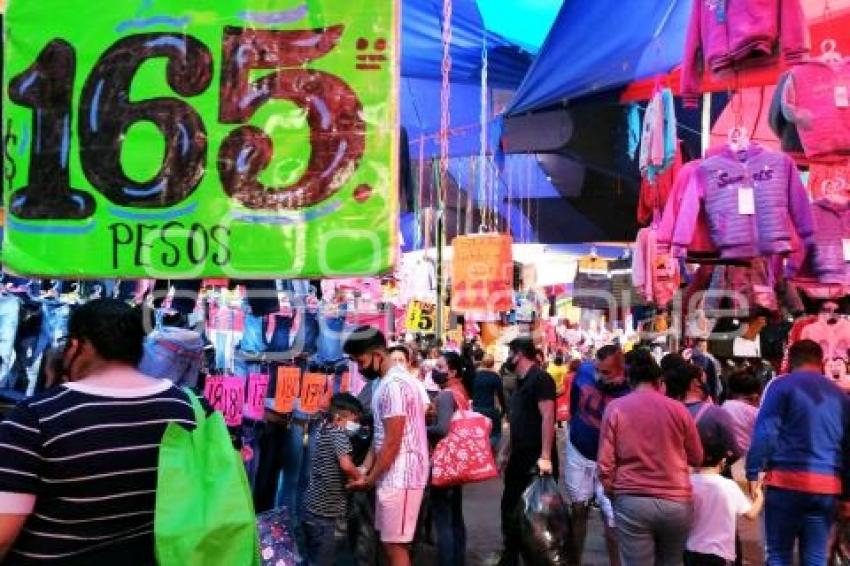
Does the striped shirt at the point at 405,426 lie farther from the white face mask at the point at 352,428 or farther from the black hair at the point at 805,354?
the black hair at the point at 805,354

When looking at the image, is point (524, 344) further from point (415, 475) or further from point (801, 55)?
point (801, 55)

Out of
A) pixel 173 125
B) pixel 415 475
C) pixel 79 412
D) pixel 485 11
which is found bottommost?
pixel 415 475

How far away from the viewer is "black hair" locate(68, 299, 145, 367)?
2695mm

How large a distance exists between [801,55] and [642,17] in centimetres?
255

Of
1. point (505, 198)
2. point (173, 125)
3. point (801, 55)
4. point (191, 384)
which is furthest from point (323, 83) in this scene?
point (505, 198)

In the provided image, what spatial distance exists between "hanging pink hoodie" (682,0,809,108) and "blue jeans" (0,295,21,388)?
198 inches

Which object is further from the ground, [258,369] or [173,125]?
[173,125]

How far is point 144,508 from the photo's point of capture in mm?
2609

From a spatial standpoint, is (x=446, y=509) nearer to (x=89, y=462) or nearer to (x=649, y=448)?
(x=649, y=448)

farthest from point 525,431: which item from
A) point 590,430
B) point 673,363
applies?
point 673,363

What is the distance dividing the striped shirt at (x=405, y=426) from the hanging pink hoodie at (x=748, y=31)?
8.90 ft

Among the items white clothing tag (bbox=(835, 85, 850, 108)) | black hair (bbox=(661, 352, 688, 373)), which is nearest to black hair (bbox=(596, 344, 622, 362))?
black hair (bbox=(661, 352, 688, 373))

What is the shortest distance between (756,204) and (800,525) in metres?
1.93

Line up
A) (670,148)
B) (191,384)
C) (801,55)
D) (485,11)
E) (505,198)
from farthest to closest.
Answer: (505,198) < (485,11) < (670,148) < (191,384) < (801,55)
